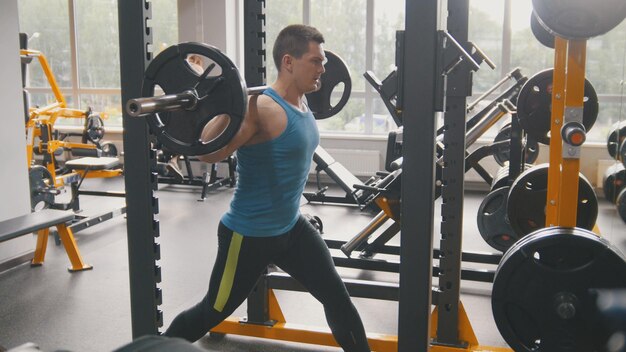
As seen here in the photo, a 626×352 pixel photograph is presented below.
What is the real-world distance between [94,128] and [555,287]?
560 centimetres

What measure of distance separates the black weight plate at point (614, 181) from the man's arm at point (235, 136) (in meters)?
4.09

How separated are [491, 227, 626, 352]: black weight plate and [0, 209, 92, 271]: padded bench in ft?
9.10

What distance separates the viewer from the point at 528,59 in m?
7.13

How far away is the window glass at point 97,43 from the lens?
8711 mm

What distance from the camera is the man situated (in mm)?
2061

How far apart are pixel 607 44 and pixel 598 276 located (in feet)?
17.9

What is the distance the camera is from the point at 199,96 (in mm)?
1630

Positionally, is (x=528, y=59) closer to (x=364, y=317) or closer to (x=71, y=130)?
(x=364, y=317)

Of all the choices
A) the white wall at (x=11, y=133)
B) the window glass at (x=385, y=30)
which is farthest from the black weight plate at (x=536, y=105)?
the window glass at (x=385, y=30)

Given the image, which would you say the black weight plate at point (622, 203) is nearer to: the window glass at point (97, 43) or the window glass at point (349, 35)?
the window glass at point (349, 35)

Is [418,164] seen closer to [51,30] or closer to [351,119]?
[351,119]

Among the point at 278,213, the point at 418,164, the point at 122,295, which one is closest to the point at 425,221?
the point at 418,164

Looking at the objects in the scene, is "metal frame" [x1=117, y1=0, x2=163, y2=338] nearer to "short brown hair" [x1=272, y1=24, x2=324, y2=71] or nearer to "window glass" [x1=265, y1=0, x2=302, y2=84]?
"short brown hair" [x1=272, y1=24, x2=324, y2=71]

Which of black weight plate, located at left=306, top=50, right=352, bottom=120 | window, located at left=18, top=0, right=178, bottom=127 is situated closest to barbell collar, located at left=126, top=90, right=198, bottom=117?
black weight plate, located at left=306, top=50, right=352, bottom=120
